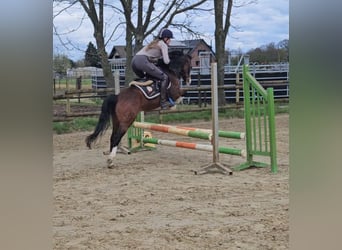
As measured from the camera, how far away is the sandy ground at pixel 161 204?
146cm

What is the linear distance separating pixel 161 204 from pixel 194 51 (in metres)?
0.65

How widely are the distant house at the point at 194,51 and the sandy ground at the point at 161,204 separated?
0.40 metres

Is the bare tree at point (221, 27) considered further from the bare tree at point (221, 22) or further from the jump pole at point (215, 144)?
the jump pole at point (215, 144)

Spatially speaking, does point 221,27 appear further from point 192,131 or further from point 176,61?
point 192,131

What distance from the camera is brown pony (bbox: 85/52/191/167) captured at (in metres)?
2.03

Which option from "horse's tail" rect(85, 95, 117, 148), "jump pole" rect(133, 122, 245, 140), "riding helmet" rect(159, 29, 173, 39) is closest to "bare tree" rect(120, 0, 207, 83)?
"riding helmet" rect(159, 29, 173, 39)

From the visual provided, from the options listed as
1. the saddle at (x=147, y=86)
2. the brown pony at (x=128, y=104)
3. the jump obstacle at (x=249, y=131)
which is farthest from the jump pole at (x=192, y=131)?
the saddle at (x=147, y=86)

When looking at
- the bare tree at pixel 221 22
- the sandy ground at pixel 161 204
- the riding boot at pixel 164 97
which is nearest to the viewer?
the sandy ground at pixel 161 204

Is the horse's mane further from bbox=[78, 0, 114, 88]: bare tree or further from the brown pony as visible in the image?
bbox=[78, 0, 114, 88]: bare tree

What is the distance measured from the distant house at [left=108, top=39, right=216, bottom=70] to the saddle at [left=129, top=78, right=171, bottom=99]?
19 centimetres

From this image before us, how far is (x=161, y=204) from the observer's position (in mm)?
1787

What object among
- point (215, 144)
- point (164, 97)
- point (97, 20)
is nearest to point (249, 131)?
point (215, 144)
